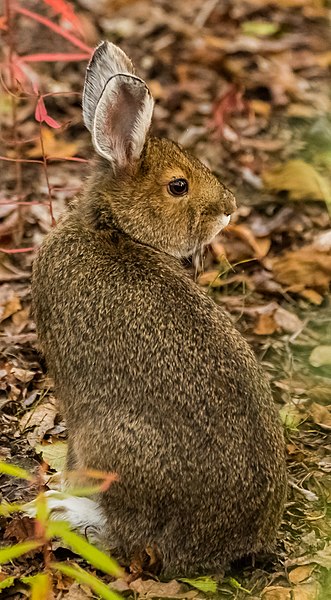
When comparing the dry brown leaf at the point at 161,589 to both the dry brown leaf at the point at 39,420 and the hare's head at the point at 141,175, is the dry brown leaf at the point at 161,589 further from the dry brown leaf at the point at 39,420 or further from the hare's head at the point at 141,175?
the hare's head at the point at 141,175

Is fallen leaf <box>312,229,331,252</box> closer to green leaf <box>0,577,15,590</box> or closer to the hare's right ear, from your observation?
the hare's right ear

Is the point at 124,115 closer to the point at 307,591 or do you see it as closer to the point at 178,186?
the point at 178,186

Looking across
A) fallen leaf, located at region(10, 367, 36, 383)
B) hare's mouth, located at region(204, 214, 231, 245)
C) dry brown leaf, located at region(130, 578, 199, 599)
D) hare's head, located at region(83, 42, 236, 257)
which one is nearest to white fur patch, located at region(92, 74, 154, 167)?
hare's head, located at region(83, 42, 236, 257)

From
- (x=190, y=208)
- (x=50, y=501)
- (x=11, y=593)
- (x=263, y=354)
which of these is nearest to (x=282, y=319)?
(x=263, y=354)

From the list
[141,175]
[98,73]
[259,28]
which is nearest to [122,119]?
[141,175]

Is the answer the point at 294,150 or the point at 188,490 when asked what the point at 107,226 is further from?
the point at 294,150

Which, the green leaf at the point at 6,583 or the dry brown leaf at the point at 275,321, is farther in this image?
the dry brown leaf at the point at 275,321

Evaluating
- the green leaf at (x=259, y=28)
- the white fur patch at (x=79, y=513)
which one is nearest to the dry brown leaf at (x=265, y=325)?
the white fur patch at (x=79, y=513)
